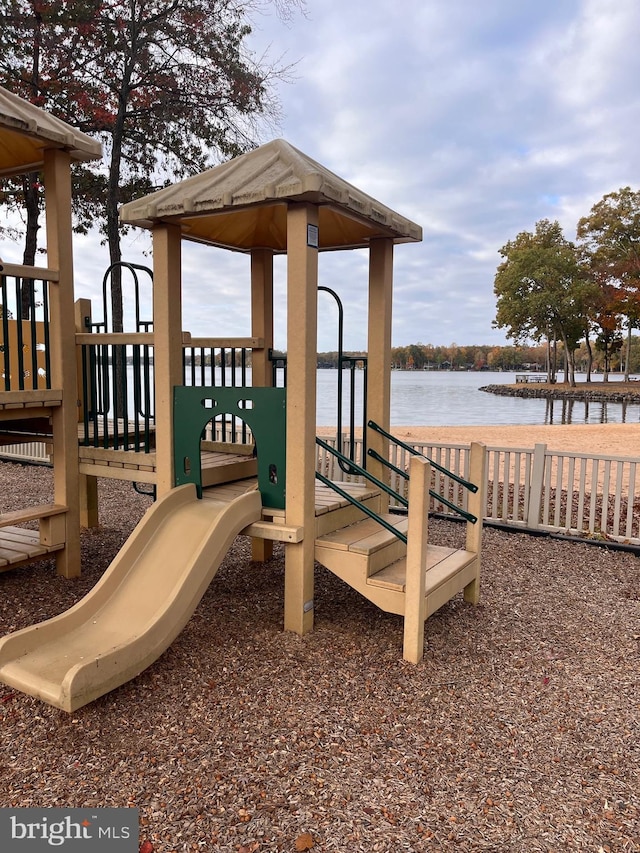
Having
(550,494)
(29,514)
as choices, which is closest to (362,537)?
(29,514)

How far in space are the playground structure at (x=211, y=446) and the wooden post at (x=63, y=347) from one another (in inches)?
0.6

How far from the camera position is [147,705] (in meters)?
3.11

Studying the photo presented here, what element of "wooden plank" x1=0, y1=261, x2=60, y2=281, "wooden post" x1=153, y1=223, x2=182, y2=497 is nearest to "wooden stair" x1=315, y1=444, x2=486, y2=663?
"wooden post" x1=153, y1=223, x2=182, y2=497

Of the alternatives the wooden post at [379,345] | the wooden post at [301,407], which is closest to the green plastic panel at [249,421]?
the wooden post at [301,407]

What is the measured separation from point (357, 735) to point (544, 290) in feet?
151

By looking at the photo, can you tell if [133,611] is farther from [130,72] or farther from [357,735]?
[130,72]

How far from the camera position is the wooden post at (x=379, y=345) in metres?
4.74

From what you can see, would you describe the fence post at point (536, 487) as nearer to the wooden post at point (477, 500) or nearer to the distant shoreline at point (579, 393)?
the wooden post at point (477, 500)

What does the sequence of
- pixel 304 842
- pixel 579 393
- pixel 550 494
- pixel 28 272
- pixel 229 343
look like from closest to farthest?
1. pixel 304 842
2. pixel 28 272
3. pixel 229 343
4. pixel 550 494
5. pixel 579 393

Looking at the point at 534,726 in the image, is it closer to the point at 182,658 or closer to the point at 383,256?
the point at 182,658

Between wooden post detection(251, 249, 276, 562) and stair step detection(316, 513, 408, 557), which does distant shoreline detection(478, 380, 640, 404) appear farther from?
stair step detection(316, 513, 408, 557)

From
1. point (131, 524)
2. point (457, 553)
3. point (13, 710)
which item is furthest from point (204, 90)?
point (13, 710)

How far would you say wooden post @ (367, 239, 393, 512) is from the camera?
474 cm

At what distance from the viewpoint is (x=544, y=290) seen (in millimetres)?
44031
